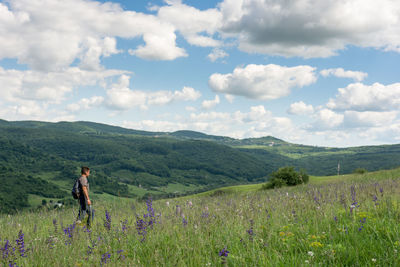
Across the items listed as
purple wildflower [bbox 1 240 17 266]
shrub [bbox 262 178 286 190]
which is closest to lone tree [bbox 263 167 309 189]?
shrub [bbox 262 178 286 190]

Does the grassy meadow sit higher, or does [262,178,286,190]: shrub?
the grassy meadow

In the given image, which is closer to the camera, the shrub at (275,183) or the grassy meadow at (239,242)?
the grassy meadow at (239,242)

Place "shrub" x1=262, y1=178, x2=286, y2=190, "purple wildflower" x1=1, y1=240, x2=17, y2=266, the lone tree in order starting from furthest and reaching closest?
1. the lone tree
2. "shrub" x1=262, y1=178, x2=286, y2=190
3. "purple wildflower" x1=1, y1=240, x2=17, y2=266

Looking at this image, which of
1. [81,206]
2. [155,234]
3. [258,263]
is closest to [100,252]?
[155,234]

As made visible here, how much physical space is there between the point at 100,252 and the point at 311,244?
346cm

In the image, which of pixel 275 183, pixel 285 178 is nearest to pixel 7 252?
pixel 275 183

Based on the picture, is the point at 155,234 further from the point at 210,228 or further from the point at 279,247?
the point at 279,247

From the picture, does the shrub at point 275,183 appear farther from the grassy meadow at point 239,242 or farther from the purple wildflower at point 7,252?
the purple wildflower at point 7,252

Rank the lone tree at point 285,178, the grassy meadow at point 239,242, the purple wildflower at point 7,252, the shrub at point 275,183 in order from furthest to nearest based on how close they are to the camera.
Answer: the lone tree at point 285,178 < the shrub at point 275,183 < the purple wildflower at point 7,252 < the grassy meadow at point 239,242

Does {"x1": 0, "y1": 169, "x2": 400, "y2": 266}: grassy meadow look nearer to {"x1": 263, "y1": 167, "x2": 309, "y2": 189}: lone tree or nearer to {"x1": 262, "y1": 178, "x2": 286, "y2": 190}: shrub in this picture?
{"x1": 262, "y1": 178, "x2": 286, "y2": 190}: shrub

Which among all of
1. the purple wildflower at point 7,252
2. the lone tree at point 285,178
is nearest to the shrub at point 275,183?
the lone tree at point 285,178

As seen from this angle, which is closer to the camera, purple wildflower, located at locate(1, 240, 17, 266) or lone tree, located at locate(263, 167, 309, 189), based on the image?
purple wildflower, located at locate(1, 240, 17, 266)

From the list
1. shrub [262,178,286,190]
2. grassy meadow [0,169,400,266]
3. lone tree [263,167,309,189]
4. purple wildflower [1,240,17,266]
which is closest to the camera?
grassy meadow [0,169,400,266]

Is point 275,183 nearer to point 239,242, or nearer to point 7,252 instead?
point 239,242
